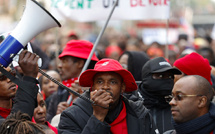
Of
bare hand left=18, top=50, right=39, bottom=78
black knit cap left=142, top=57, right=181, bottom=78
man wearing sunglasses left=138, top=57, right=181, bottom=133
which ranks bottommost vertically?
man wearing sunglasses left=138, top=57, right=181, bottom=133

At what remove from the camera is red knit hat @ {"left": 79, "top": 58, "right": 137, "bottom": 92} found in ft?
12.7

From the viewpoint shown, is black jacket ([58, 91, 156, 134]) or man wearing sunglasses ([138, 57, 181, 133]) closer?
black jacket ([58, 91, 156, 134])

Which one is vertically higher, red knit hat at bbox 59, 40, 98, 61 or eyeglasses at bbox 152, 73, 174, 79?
red knit hat at bbox 59, 40, 98, 61

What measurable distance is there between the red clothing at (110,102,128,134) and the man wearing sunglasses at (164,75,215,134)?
1.45ft

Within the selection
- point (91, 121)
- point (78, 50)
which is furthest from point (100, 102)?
point (78, 50)

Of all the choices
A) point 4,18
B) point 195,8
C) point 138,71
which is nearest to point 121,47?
point 138,71

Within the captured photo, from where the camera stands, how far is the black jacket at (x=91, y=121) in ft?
11.5

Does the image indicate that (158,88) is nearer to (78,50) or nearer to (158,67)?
(158,67)

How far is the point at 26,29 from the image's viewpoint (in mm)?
3383

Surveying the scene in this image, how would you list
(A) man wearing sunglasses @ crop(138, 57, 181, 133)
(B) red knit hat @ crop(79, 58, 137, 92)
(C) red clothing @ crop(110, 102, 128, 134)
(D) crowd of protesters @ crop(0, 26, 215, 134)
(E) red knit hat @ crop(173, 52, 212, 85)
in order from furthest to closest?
(E) red knit hat @ crop(173, 52, 212, 85) < (A) man wearing sunglasses @ crop(138, 57, 181, 133) < (B) red knit hat @ crop(79, 58, 137, 92) < (C) red clothing @ crop(110, 102, 128, 134) < (D) crowd of protesters @ crop(0, 26, 215, 134)

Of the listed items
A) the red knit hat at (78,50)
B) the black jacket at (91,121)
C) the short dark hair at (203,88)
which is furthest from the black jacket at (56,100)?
the short dark hair at (203,88)

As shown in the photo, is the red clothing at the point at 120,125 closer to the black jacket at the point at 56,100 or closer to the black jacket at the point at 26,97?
the black jacket at the point at 26,97

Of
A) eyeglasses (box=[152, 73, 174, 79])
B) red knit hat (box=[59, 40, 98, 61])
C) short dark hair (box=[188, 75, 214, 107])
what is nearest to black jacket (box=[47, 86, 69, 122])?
red knit hat (box=[59, 40, 98, 61])

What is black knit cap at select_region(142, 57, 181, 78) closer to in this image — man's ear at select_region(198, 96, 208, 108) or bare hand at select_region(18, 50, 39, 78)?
man's ear at select_region(198, 96, 208, 108)
